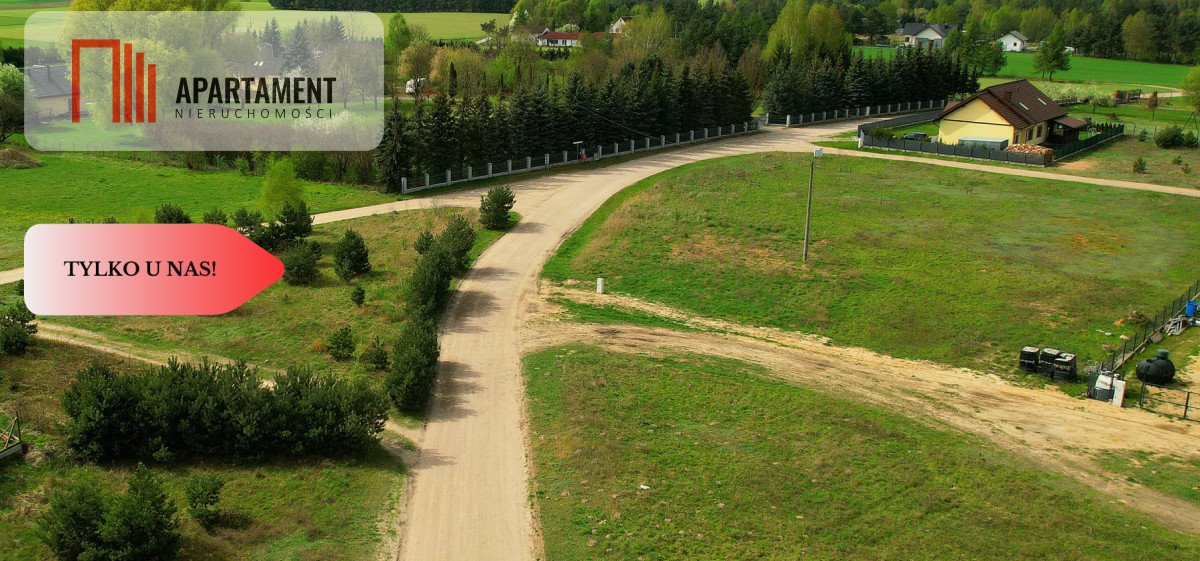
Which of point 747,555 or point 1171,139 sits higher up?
point 1171,139

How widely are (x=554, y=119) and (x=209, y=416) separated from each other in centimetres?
4217

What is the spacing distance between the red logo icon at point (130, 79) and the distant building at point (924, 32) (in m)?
153

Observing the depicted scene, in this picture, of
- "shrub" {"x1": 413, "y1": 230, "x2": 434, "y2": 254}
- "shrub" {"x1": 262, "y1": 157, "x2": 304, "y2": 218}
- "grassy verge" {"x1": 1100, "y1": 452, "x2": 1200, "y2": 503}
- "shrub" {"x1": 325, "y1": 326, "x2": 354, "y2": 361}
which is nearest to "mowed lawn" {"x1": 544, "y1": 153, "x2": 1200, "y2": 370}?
"shrub" {"x1": 413, "y1": 230, "x2": 434, "y2": 254}

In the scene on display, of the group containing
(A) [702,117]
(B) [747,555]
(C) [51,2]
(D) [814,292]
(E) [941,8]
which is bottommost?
(B) [747,555]

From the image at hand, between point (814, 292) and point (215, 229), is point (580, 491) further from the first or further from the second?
point (215, 229)

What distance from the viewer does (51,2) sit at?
4843 inches

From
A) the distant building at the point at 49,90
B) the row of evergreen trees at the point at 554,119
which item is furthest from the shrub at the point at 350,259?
the distant building at the point at 49,90

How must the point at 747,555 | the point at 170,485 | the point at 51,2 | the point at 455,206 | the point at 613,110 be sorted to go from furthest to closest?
1. the point at 51,2
2. the point at 613,110
3. the point at 455,206
4. the point at 170,485
5. the point at 747,555

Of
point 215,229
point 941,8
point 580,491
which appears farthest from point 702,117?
point 941,8

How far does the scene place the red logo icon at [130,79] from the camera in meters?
61.9

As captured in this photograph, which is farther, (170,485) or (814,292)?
(814,292)

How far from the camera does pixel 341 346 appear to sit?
102ft

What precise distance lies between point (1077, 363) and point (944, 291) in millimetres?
7229

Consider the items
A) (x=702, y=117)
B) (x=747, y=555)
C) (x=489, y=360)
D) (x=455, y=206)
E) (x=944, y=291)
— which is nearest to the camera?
(x=747, y=555)
